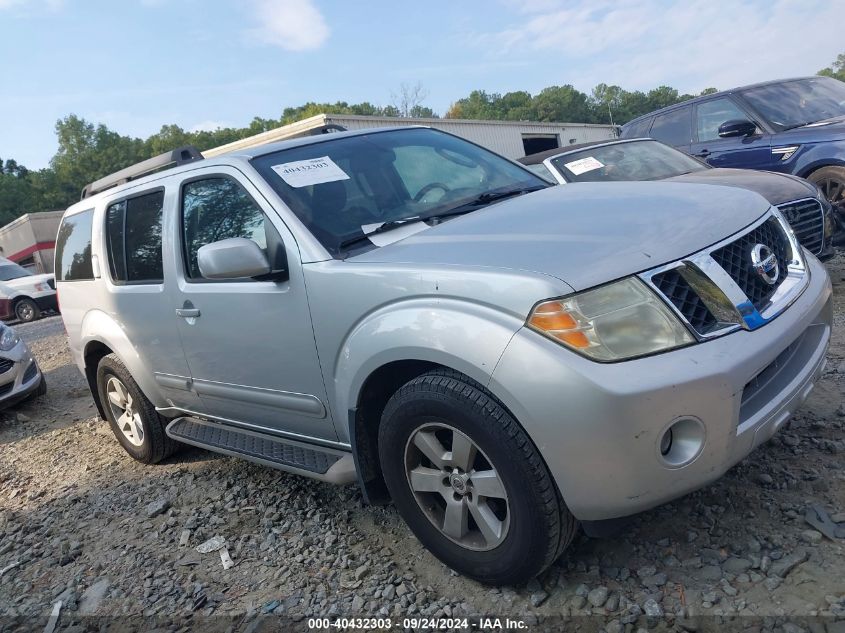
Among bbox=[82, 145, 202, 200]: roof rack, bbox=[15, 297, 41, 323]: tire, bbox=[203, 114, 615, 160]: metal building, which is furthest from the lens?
bbox=[203, 114, 615, 160]: metal building

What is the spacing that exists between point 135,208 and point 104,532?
5.99 ft

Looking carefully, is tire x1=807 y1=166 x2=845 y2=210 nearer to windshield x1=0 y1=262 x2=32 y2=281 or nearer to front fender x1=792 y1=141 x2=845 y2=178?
front fender x1=792 y1=141 x2=845 y2=178

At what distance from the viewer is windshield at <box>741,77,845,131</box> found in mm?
6375

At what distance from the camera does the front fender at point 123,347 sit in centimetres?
398

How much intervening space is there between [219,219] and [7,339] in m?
4.80

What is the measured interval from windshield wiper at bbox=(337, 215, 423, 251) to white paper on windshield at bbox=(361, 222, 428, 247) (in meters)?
0.01

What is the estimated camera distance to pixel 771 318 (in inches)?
85.5

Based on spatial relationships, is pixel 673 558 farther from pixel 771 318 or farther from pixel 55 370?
pixel 55 370

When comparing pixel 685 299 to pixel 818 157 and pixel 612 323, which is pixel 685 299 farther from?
pixel 818 157

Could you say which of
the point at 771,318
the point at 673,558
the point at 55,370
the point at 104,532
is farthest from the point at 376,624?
the point at 55,370

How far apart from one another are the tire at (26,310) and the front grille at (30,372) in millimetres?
12658

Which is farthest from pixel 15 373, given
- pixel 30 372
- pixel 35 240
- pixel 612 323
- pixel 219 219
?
pixel 35 240

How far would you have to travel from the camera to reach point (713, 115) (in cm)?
700

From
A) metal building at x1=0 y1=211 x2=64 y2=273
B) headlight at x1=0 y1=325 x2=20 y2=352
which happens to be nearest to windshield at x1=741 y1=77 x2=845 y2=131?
headlight at x1=0 y1=325 x2=20 y2=352
